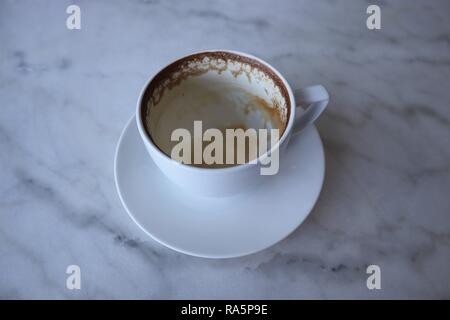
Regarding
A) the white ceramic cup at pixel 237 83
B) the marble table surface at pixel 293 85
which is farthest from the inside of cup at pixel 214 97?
the marble table surface at pixel 293 85

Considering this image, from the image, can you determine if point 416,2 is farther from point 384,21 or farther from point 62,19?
point 62,19

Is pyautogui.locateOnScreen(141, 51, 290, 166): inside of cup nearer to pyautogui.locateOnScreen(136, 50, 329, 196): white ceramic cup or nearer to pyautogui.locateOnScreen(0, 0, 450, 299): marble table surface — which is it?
pyautogui.locateOnScreen(136, 50, 329, 196): white ceramic cup

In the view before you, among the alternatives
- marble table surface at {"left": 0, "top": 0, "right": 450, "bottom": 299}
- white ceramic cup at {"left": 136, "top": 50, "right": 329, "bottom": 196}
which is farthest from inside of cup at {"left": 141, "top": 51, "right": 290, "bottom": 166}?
marble table surface at {"left": 0, "top": 0, "right": 450, "bottom": 299}

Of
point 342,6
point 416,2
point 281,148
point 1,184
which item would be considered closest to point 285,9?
point 342,6

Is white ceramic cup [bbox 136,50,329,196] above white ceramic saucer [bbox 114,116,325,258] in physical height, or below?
above

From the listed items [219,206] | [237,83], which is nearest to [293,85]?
[237,83]

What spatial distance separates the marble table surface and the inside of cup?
110 mm

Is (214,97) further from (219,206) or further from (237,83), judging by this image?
(219,206)

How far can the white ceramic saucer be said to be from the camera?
1.23 ft

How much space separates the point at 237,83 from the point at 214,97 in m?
0.04

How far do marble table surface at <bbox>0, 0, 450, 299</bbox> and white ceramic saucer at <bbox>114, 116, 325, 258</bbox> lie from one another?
0.05 meters

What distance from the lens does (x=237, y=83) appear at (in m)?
0.45

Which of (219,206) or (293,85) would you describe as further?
(293,85)
